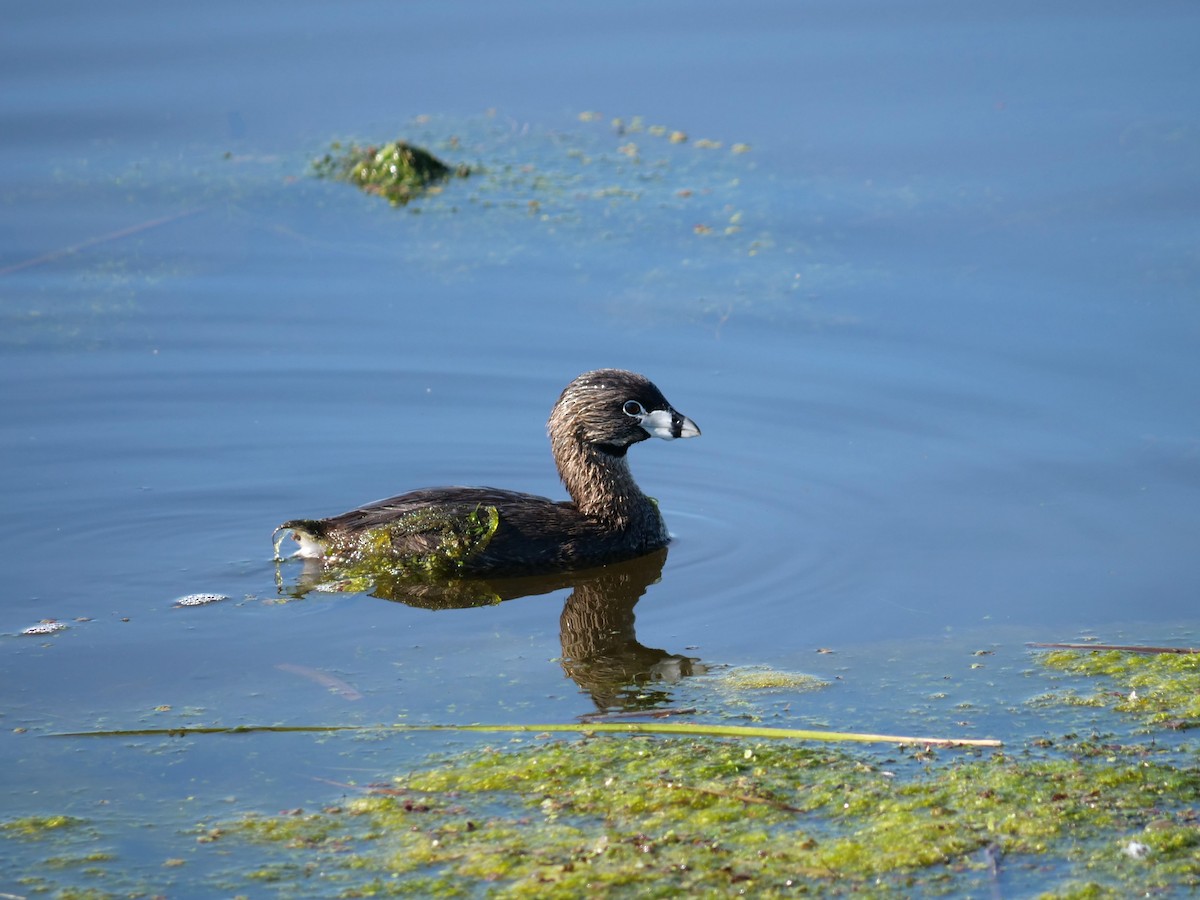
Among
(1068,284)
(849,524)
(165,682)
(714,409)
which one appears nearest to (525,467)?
(714,409)

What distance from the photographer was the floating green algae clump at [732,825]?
560 cm

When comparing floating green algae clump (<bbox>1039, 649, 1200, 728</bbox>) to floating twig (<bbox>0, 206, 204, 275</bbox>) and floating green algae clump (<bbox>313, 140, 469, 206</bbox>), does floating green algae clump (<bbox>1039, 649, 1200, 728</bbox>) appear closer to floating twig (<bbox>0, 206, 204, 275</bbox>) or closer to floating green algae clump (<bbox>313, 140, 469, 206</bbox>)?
floating green algae clump (<bbox>313, 140, 469, 206</bbox>)

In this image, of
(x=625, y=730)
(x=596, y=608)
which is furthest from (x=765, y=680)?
(x=596, y=608)

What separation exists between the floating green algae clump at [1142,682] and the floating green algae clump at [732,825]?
64 cm

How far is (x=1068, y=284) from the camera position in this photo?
12.2 m

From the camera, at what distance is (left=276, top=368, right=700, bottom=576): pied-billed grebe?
9117 mm

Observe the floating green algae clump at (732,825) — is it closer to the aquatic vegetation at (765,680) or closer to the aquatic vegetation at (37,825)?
the aquatic vegetation at (37,825)

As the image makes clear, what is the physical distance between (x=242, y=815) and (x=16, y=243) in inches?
331

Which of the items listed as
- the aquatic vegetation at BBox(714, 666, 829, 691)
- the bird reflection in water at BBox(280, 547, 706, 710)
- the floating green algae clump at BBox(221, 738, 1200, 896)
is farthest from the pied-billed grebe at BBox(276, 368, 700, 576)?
the floating green algae clump at BBox(221, 738, 1200, 896)

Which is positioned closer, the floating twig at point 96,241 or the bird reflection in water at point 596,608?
the bird reflection in water at point 596,608

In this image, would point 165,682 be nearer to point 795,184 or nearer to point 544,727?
point 544,727

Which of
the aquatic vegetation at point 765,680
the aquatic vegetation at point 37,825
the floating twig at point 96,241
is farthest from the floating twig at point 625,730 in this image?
the floating twig at point 96,241

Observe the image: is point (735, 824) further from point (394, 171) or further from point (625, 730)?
point (394, 171)

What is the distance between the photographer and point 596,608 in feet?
29.1
